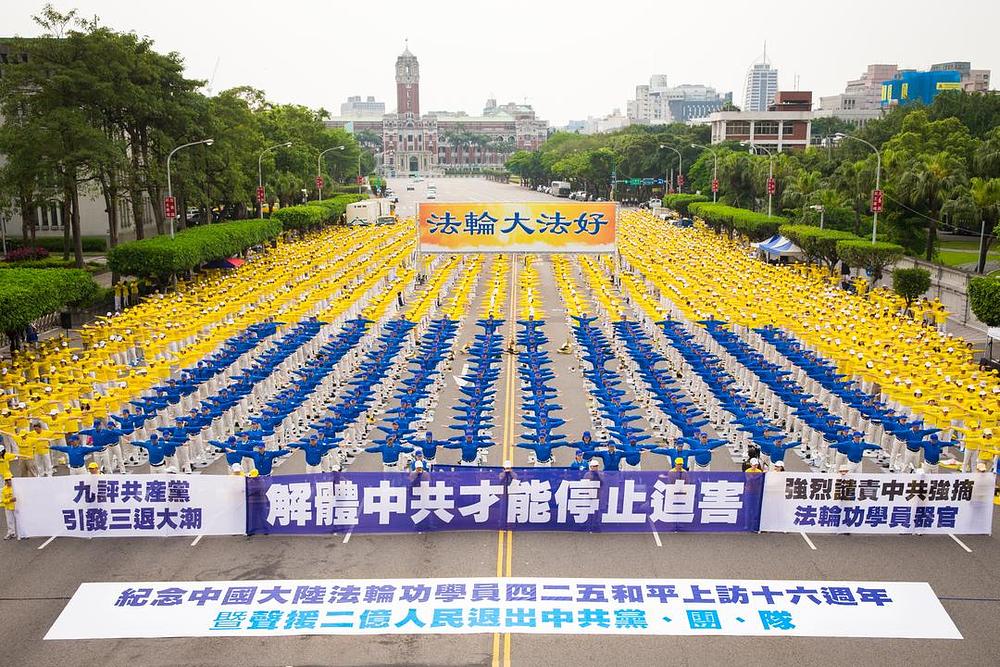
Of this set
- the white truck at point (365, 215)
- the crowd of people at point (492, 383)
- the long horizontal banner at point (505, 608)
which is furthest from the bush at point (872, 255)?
the white truck at point (365, 215)

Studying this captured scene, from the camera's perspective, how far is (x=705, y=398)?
928 inches

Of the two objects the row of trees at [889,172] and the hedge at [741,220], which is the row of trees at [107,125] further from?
the row of trees at [889,172]

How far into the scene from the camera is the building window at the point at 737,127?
126 meters

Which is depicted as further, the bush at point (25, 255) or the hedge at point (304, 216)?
the hedge at point (304, 216)

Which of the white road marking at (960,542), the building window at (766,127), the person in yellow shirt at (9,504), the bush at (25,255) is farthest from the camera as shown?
the building window at (766,127)

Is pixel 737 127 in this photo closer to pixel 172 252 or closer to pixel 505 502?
pixel 172 252

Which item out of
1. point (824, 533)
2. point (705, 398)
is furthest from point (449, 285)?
point (824, 533)

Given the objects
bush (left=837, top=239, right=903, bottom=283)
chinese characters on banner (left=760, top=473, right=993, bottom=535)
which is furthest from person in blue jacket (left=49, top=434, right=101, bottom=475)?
bush (left=837, top=239, right=903, bottom=283)

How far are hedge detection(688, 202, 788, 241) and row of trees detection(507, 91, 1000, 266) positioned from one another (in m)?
1.93

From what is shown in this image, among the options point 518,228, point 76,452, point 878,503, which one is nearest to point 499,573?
point 878,503

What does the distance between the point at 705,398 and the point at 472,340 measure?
34.3 feet

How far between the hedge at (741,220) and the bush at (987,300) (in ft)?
87.5

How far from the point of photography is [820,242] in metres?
43.9

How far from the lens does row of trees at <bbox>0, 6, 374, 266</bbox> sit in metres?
38.5
